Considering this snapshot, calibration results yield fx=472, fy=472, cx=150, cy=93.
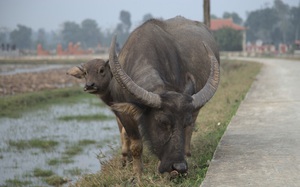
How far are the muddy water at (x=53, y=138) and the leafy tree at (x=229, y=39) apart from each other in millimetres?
35229

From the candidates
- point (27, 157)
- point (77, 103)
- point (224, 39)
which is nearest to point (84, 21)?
point (224, 39)

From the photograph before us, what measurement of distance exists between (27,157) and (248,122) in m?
3.99

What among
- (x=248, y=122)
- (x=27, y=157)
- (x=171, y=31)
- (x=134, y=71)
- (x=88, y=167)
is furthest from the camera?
(x=27, y=157)

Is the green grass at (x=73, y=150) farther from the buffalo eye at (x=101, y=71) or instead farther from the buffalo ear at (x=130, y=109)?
the buffalo ear at (x=130, y=109)

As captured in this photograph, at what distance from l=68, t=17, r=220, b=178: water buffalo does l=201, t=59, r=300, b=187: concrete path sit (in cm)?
45

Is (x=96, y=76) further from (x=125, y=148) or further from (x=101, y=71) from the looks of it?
(x=125, y=148)

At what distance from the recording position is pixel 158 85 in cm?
409

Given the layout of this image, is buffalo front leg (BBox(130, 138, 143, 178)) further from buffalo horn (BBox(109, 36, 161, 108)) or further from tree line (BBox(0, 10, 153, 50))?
tree line (BBox(0, 10, 153, 50))

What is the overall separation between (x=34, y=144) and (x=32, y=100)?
714 centimetres

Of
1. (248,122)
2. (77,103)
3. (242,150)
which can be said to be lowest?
(77,103)

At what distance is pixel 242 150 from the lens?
499 centimetres

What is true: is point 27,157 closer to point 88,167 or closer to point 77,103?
point 88,167

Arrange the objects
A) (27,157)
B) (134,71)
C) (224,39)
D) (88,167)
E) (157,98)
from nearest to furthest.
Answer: (157,98)
(134,71)
(88,167)
(27,157)
(224,39)

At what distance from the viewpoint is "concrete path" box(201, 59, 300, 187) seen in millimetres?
3902
